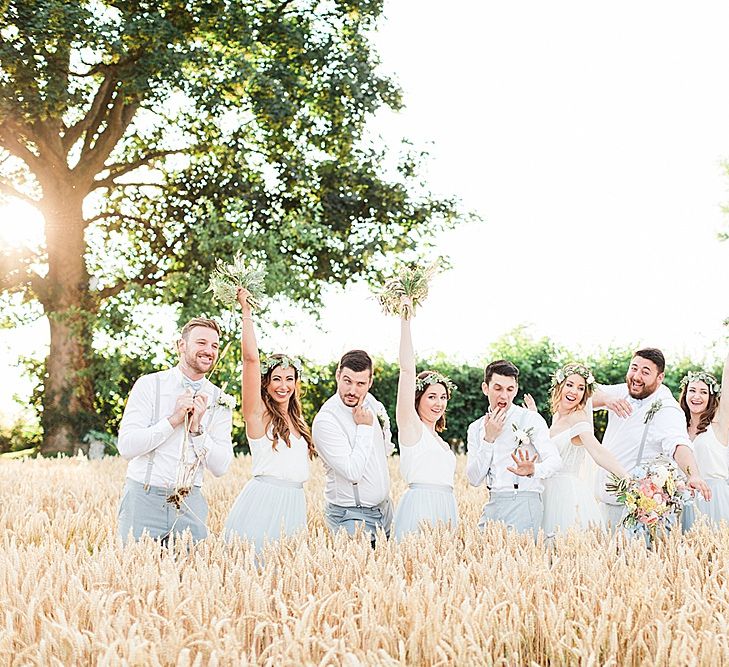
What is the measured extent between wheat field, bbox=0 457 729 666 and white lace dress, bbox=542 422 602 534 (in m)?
1.31

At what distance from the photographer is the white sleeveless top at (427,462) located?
6.43 meters

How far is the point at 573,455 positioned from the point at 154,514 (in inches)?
Answer: 133

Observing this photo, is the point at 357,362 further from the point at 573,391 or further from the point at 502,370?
the point at 573,391

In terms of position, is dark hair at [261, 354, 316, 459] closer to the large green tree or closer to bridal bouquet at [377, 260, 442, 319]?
bridal bouquet at [377, 260, 442, 319]

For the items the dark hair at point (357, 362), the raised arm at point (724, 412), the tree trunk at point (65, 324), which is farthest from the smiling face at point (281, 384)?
the tree trunk at point (65, 324)

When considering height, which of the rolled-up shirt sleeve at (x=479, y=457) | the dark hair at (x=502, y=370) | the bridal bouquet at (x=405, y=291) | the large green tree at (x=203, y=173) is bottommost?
the rolled-up shirt sleeve at (x=479, y=457)

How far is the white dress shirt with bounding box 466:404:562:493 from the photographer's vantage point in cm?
641

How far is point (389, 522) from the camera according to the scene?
6.57m

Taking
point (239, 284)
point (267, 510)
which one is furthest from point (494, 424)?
point (239, 284)

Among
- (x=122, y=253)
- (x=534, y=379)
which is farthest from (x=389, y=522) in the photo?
(x=122, y=253)

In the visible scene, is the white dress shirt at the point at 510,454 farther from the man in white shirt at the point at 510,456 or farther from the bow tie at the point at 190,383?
the bow tie at the point at 190,383

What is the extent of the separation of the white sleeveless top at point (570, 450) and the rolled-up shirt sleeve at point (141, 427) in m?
3.15

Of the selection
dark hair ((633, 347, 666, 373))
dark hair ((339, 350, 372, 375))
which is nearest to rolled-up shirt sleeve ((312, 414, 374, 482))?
dark hair ((339, 350, 372, 375))

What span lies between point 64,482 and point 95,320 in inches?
297
